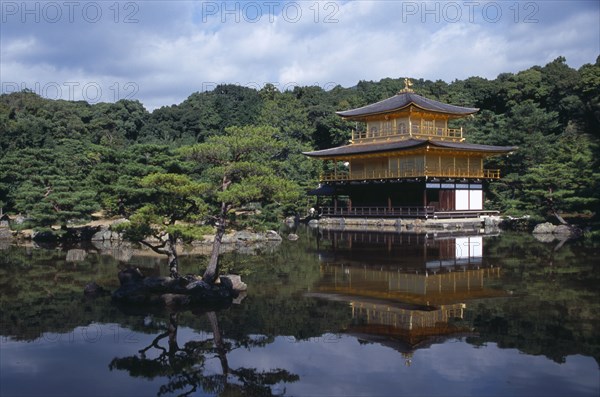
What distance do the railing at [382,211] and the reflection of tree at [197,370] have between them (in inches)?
1112

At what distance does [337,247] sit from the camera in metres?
27.8

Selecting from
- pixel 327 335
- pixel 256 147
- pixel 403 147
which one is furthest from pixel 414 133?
pixel 327 335

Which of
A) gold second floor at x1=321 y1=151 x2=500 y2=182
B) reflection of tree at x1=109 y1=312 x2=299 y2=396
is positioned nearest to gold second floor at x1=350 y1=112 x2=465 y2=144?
gold second floor at x1=321 y1=151 x2=500 y2=182

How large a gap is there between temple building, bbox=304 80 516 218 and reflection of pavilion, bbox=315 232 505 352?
10877mm

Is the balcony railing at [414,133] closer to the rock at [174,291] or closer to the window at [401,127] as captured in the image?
the window at [401,127]

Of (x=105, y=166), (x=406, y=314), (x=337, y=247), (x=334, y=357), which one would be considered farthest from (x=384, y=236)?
(x=334, y=357)

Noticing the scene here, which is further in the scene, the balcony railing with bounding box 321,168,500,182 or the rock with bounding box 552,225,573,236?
the balcony railing with bounding box 321,168,500,182

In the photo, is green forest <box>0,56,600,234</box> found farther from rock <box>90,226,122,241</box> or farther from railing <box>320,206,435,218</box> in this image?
railing <box>320,206,435,218</box>

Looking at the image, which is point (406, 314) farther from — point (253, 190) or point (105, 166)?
point (105, 166)

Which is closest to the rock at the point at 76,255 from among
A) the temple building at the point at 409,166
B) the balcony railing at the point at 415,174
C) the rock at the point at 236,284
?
the rock at the point at 236,284

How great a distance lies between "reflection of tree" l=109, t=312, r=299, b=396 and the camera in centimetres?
896

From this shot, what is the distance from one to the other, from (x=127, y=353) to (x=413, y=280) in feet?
30.7

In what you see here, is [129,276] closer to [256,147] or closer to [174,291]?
[174,291]

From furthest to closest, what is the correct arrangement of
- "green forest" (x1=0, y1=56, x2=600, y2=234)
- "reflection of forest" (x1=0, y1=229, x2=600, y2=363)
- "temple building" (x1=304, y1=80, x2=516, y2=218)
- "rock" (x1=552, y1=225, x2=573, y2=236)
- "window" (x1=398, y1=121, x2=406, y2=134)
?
"window" (x1=398, y1=121, x2=406, y2=134) < "temple building" (x1=304, y1=80, x2=516, y2=218) < "rock" (x1=552, y1=225, x2=573, y2=236) < "green forest" (x1=0, y1=56, x2=600, y2=234) < "reflection of forest" (x1=0, y1=229, x2=600, y2=363)
